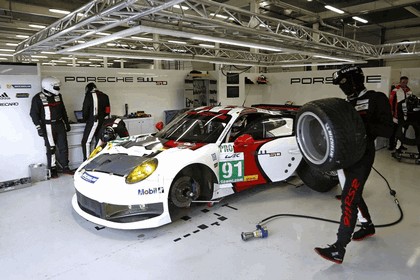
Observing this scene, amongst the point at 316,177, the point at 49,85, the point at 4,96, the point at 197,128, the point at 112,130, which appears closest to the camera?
the point at 197,128

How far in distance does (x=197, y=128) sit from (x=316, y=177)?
1.79m

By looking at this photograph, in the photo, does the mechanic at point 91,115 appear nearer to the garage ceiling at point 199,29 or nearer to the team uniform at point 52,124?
the team uniform at point 52,124

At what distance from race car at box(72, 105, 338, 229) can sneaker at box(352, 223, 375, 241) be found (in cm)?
119

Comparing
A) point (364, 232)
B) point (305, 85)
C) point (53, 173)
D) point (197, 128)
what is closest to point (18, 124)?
point (53, 173)

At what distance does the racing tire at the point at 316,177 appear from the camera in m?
4.23

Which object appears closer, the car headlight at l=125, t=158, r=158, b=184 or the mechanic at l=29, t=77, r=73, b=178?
the car headlight at l=125, t=158, r=158, b=184

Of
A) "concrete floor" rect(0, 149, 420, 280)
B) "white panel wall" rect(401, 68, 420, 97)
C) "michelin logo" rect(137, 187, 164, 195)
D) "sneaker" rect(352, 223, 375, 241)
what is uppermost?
"white panel wall" rect(401, 68, 420, 97)

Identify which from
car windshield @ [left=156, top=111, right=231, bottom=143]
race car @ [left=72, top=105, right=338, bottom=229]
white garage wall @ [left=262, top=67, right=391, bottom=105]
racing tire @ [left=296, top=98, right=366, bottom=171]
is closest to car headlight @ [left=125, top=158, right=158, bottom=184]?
race car @ [left=72, top=105, right=338, bottom=229]

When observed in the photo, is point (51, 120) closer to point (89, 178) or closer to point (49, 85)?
point (49, 85)

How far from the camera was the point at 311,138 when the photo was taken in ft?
8.98

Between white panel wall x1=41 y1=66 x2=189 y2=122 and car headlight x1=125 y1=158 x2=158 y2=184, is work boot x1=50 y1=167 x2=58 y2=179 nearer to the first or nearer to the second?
white panel wall x1=41 y1=66 x2=189 y2=122

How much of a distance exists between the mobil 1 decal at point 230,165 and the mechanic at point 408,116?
15.4 feet

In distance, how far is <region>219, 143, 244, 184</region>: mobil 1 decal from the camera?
3740mm

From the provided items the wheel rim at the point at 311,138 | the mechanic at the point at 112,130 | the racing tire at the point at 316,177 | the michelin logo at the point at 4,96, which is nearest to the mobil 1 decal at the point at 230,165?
the racing tire at the point at 316,177
